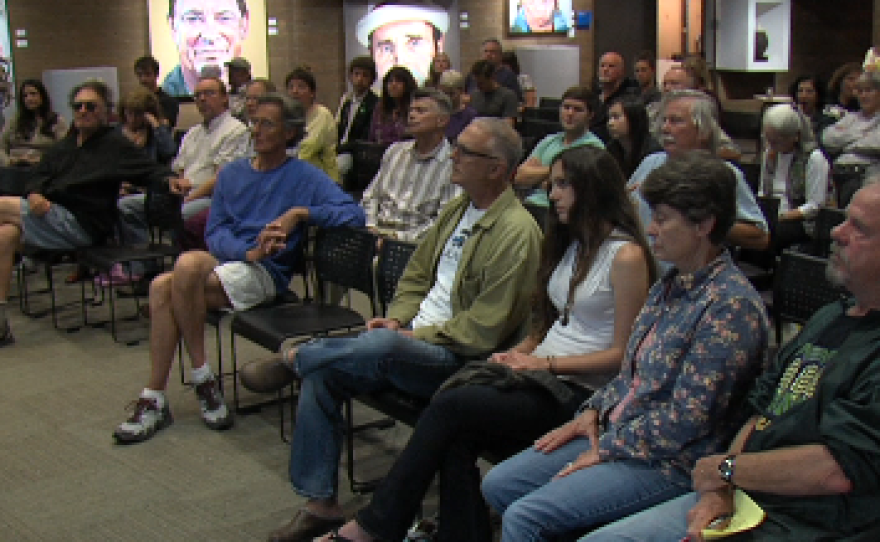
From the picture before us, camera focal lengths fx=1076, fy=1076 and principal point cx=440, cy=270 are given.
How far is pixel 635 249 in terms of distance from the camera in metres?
2.90

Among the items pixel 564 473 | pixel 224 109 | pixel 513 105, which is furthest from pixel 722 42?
pixel 564 473

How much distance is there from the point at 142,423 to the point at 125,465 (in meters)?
0.27

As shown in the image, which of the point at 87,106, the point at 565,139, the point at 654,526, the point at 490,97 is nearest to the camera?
the point at 654,526

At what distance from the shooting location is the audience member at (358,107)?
8062 millimetres

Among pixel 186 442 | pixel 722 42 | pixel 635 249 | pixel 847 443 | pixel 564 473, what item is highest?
pixel 722 42

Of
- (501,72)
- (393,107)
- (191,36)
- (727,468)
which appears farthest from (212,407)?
(191,36)

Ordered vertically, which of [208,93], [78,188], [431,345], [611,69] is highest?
[611,69]

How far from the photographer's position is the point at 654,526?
225cm

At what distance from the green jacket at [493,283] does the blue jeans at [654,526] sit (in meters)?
1.05

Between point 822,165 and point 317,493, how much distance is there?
10.3 feet

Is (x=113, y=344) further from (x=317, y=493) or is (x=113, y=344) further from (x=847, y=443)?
(x=847, y=443)

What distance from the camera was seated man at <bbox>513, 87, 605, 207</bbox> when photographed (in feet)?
18.0

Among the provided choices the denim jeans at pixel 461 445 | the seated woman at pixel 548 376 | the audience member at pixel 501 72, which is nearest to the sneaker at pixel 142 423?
the seated woman at pixel 548 376

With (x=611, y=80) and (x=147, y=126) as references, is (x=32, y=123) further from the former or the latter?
(x=611, y=80)
